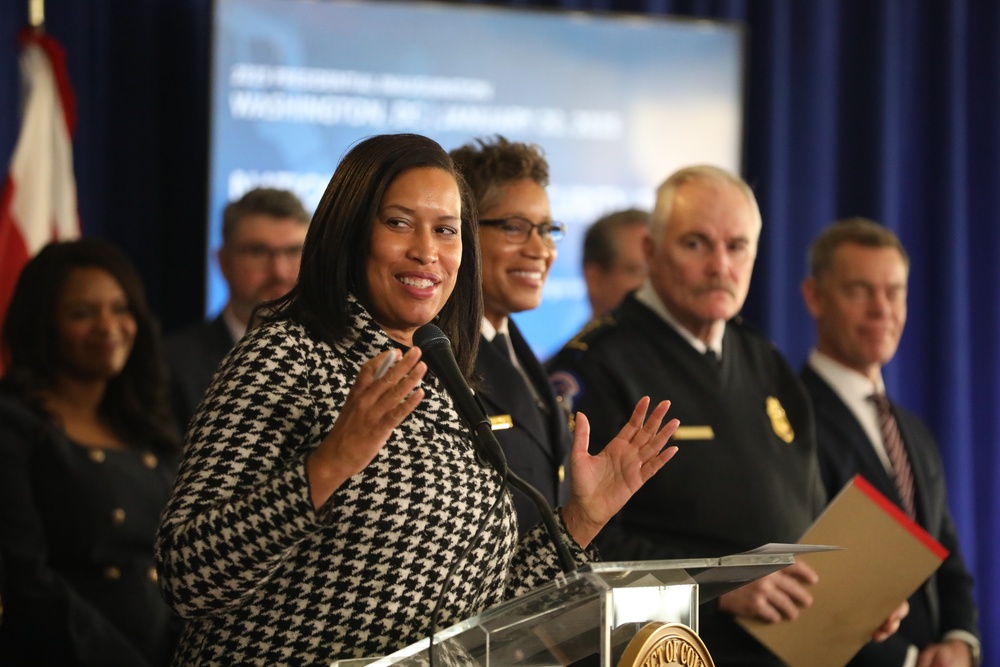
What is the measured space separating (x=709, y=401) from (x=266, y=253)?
5.24 feet

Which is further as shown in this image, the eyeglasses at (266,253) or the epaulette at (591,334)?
the eyeglasses at (266,253)

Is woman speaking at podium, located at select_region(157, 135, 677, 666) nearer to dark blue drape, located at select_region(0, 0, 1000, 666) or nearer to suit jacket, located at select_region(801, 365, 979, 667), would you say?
suit jacket, located at select_region(801, 365, 979, 667)

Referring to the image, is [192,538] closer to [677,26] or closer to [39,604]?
[39,604]

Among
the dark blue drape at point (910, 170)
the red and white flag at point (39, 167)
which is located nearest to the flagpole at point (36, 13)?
the red and white flag at point (39, 167)

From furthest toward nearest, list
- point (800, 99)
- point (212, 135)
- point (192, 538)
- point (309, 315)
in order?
1. point (800, 99)
2. point (212, 135)
3. point (309, 315)
4. point (192, 538)

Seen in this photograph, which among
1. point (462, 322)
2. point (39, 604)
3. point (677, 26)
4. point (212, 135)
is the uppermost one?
point (677, 26)

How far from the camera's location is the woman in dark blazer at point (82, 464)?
2.85 metres

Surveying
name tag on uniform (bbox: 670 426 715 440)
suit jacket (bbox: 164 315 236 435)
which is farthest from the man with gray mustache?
suit jacket (bbox: 164 315 236 435)

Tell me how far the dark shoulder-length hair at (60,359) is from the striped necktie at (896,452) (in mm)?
1923

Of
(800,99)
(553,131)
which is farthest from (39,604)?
(800,99)

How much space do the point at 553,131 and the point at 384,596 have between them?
3526 millimetres

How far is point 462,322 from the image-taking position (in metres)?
2.00

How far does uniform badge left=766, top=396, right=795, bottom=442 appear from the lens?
2.89m

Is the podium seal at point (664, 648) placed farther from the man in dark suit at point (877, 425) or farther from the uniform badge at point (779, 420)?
the man in dark suit at point (877, 425)
